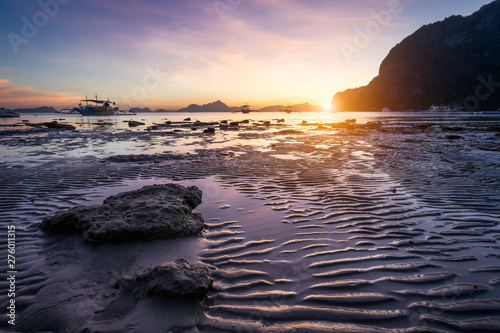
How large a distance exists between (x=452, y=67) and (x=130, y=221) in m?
217

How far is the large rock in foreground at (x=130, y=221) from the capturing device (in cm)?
448

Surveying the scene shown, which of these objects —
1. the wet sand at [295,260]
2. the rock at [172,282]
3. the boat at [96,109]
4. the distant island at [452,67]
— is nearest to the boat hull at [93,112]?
the boat at [96,109]

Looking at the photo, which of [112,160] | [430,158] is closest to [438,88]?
[430,158]

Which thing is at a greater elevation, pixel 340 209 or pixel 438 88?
pixel 438 88

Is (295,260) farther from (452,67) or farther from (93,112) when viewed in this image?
(452,67)

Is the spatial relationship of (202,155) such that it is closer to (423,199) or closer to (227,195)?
(227,195)

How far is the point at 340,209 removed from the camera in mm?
6039

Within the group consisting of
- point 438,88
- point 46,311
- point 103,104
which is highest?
point 438,88

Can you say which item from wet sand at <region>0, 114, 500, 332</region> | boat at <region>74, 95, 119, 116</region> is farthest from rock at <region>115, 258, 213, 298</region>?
boat at <region>74, 95, 119, 116</region>

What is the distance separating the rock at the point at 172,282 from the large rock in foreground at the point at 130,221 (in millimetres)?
1281

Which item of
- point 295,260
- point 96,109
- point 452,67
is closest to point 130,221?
point 295,260

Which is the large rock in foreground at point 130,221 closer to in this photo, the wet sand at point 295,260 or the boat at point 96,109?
the wet sand at point 295,260

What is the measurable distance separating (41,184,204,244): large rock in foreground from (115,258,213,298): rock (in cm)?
128

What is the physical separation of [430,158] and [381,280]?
480 inches
